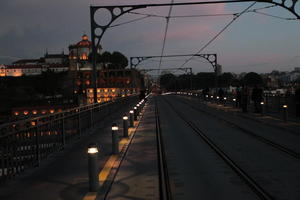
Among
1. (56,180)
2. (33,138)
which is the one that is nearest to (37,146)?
(33,138)

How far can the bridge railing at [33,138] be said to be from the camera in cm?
735

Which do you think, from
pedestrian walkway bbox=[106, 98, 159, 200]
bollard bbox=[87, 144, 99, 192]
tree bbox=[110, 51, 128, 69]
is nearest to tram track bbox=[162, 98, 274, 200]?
pedestrian walkway bbox=[106, 98, 159, 200]

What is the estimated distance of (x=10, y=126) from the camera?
24.8 feet

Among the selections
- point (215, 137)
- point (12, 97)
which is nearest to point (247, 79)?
point (12, 97)

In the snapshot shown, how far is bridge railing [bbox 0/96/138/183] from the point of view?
7.35 meters

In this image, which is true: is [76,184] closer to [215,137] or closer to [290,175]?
[290,175]

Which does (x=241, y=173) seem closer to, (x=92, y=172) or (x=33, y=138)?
(x=92, y=172)

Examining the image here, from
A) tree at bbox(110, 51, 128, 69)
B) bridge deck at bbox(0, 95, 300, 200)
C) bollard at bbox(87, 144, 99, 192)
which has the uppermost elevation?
tree at bbox(110, 51, 128, 69)

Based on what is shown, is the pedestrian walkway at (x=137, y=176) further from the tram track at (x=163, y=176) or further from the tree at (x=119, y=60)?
the tree at (x=119, y=60)

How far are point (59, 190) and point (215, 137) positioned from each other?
8.59m

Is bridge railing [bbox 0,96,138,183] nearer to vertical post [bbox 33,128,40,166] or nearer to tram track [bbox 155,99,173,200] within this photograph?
vertical post [bbox 33,128,40,166]

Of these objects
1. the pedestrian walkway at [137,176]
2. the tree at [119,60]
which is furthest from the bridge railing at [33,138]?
the tree at [119,60]

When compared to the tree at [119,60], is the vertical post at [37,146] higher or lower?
lower

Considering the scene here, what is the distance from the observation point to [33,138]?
9.04 meters
